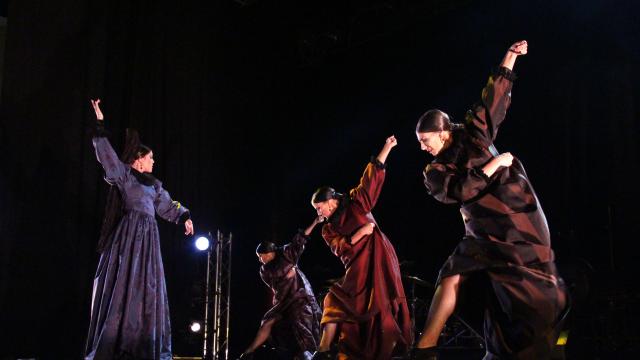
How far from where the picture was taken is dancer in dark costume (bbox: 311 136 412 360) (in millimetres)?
4469

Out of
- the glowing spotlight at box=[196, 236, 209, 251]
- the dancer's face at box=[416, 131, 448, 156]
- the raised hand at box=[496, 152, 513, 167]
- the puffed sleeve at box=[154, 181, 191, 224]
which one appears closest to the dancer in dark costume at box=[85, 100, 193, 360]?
the puffed sleeve at box=[154, 181, 191, 224]

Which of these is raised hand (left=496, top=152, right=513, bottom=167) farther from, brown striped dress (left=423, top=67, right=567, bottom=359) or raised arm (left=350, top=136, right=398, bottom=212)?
raised arm (left=350, top=136, right=398, bottom=212)

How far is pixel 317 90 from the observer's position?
10023 mm

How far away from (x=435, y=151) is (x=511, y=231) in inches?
23.4

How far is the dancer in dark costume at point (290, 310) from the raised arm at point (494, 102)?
10.9ft

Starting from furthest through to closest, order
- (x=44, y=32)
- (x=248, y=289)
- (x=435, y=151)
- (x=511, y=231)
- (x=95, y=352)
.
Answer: (x=248, y=289), (x=44, y=32), (x=95, y=352), (x=435, y=151), (x=511, y=231)

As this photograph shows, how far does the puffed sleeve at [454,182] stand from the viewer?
9.18 feet

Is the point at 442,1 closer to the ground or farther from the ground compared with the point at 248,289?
farther from the ground

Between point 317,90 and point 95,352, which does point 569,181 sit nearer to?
point 317,90

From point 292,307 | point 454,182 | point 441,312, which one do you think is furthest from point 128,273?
point 454,182

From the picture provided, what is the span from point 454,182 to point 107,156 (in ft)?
9.75

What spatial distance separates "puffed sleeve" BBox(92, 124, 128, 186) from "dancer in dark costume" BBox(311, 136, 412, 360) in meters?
1.74

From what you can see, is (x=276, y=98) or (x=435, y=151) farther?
(x=276, y=98)

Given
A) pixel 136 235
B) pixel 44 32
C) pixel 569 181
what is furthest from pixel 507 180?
pixel 44 32
